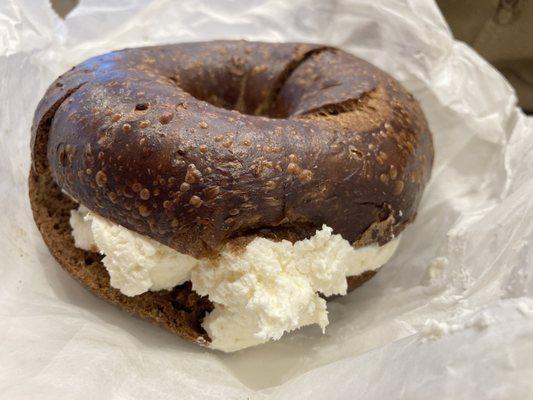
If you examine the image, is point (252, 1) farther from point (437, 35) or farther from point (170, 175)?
point (170, 175)

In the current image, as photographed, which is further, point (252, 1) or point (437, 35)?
point (252, 1)

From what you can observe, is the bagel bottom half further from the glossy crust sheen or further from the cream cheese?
the glossy crust sheen

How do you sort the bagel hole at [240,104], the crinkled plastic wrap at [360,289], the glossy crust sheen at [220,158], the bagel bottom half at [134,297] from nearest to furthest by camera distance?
the crinkled plastic wrap at [360,289] < the glossy crust sheen at [220,158] < the bagel bottom half at [134,297] < the bagel hole at [240,104]

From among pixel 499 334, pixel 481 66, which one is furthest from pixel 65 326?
pixel 481 66

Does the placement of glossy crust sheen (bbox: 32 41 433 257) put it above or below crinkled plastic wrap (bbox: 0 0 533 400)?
above

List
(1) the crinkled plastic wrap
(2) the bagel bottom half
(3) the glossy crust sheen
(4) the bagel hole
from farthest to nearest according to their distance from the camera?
(4) the bagel hole → (2) the bagel bottom half → (3) the glossy crust sheen → (1) the crinkled plastic wrap

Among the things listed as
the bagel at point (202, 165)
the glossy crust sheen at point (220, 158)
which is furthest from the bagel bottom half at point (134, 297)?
the glossy crust sheen at point (220, 158)

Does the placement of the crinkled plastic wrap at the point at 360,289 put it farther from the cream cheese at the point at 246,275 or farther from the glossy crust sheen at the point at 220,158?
the glossy crust sheen at the point at 220,158

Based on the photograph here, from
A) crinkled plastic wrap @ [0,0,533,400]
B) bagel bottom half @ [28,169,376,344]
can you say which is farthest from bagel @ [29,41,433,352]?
crinkled plastic wrap @ [0,0,533,400]
